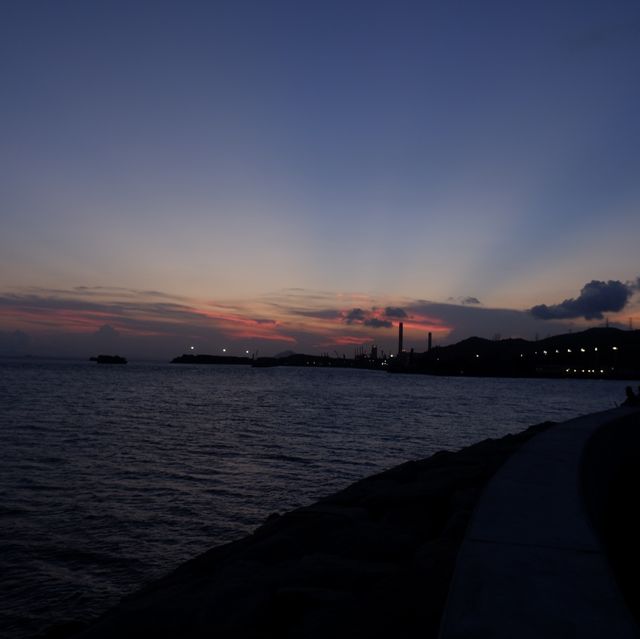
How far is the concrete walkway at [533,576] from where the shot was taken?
2607 mm

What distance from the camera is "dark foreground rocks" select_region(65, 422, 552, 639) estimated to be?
3596 millimetres

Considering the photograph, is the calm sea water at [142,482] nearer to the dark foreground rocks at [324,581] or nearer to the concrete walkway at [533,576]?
→ the dark foreground rocks at [324,581]

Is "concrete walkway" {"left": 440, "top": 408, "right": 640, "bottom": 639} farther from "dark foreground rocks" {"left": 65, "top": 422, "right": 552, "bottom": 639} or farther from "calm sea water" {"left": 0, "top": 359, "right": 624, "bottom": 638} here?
"calm sea water" {"left": 0, "top": 359, "right": 624, "bottom": 638}

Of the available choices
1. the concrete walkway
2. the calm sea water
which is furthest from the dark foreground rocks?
the calm sea water

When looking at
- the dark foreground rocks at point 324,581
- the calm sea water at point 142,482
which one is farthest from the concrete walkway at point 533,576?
the calm sea water at point 142,482

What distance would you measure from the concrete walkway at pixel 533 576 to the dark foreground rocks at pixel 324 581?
1.35ft

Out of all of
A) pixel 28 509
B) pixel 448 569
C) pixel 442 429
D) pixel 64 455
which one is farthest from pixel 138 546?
pixel 442 429

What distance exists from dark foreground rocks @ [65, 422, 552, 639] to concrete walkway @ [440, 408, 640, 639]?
41cm

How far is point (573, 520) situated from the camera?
4.47 metres

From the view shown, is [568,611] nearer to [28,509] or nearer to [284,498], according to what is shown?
[284,498]

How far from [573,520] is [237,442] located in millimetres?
19390

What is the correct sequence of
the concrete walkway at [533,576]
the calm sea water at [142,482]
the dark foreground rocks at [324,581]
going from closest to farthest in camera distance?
the concrete walkway at [533,576] → the dark foreground rocks at [324,581] → the calm sea water at [142,482]

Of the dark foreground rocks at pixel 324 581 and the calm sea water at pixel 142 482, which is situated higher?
the dark foreground rocks at pixel 324 581

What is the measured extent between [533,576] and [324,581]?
76.5 inches
